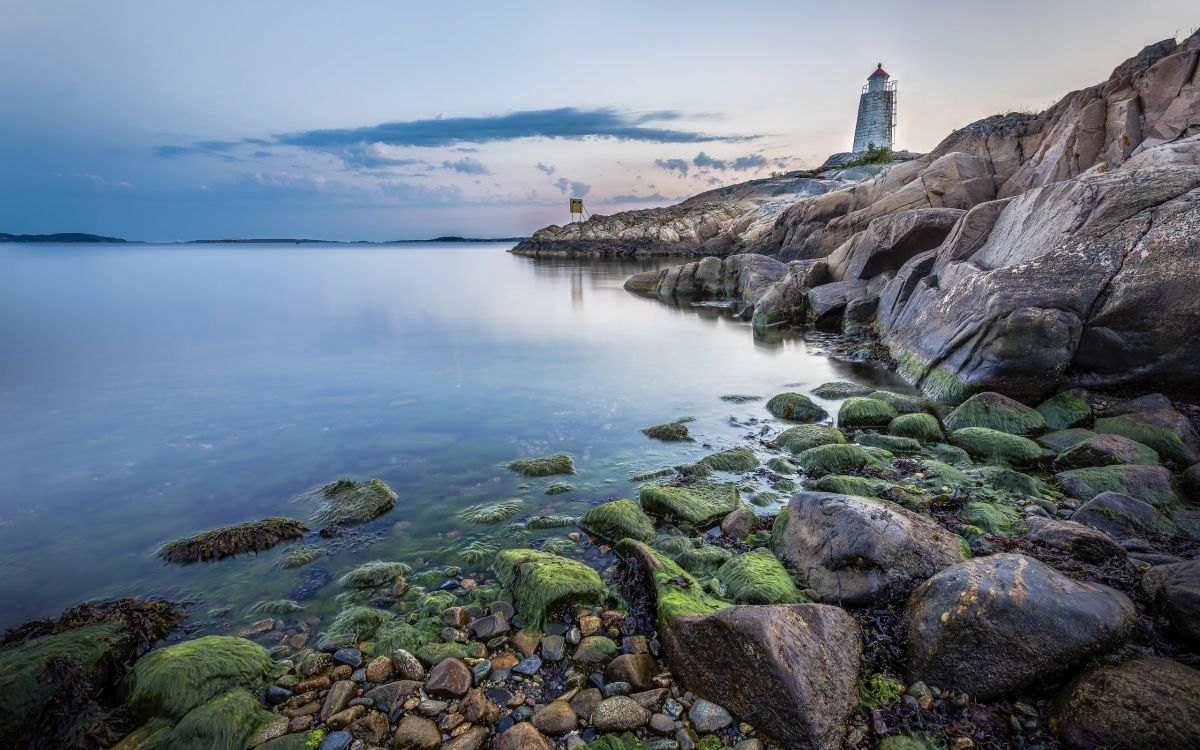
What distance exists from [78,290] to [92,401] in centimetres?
3823

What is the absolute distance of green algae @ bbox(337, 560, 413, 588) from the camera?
20.7ft

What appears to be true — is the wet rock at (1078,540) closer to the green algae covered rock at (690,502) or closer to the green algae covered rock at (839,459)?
the green algae covered rock at (839,459)

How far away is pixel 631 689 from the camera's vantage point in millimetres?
4547

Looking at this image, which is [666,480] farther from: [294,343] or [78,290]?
[78,290]

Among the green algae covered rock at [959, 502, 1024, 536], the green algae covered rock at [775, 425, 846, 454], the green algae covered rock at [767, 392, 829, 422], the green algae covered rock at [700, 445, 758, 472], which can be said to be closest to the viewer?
the green algae covered rock at [959, 502, 1024, 536]

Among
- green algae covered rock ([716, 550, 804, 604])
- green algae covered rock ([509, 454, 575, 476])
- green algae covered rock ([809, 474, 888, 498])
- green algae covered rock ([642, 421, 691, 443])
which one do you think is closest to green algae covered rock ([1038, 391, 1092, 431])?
green algae covered rock ([809, 474, 888, 498])

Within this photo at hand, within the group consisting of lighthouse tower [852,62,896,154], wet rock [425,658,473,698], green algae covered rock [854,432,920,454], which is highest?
lighthouse tower [852,62,896,154]

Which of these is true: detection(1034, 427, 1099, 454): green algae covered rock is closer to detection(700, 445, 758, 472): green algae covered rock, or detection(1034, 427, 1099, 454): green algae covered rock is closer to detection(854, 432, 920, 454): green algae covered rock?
detection(854, 432, 920, 454): green algae covered rock

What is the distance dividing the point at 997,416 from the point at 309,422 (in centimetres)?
1423

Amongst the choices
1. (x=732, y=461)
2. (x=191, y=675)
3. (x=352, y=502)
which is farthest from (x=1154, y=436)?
(x=191, y=675)

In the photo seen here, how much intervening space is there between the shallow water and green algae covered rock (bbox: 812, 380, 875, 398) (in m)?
1.31

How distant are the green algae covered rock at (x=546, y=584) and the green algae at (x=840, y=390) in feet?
31.9

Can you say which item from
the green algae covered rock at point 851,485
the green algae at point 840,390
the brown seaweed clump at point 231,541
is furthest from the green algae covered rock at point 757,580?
the green algae at point 840,390

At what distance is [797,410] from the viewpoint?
12.3 meters
